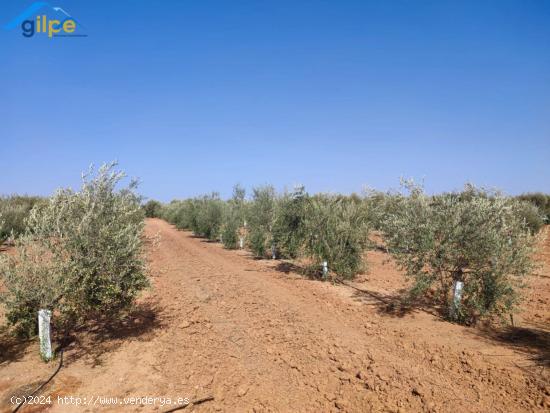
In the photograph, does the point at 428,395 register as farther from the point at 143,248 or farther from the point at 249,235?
the point at 249,235

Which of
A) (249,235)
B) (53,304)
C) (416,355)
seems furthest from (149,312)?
(249,235)

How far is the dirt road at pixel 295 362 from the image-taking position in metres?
5.06

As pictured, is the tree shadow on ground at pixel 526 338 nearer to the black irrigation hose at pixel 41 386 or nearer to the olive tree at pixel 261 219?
the black irrigation hose at pixel 41 386

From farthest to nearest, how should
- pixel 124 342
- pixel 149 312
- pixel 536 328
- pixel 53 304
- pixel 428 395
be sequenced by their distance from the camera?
pixel 149 312 → pixel 536 328 → pixel 124 342 → pixel 53 304 → pixel 428 395

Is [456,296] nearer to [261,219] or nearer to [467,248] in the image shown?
[467,248]

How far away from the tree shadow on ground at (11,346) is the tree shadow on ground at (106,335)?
0.60 m

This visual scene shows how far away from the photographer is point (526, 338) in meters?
7.11

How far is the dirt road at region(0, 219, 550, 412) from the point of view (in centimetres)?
506

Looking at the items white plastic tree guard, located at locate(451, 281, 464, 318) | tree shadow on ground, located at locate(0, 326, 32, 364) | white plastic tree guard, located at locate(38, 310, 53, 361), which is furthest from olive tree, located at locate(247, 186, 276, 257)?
white plastic tree guard, located at locate(38, 310, 53, 361)

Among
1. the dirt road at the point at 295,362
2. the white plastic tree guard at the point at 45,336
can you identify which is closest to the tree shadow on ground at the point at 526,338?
the dirt road at the point at 295,362

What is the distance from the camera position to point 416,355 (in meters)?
6.48

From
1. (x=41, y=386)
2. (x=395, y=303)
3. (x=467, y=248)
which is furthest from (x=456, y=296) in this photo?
(x=41, y=386)

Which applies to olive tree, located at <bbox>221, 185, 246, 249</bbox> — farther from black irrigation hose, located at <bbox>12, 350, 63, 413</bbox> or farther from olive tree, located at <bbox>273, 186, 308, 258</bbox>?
black irrigation hose, located at <bbox>12, 350, 63, 413</bbox>

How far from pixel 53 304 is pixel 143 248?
6.24ft
